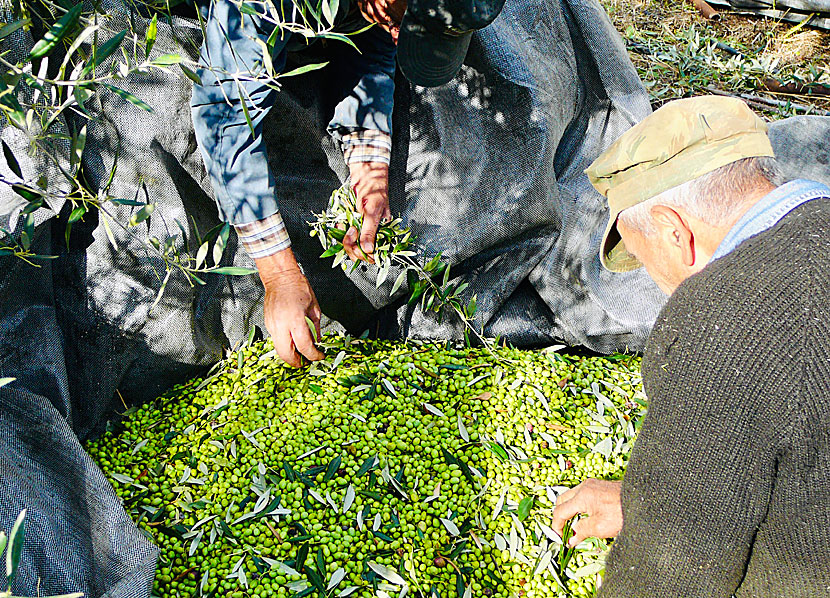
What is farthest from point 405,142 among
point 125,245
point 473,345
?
point 125,245

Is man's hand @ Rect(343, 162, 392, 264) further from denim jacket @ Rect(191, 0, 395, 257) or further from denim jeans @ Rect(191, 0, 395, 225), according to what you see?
denim jeans @ Rect(191, 0, 395, 225)

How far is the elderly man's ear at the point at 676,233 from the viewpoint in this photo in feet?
4.70

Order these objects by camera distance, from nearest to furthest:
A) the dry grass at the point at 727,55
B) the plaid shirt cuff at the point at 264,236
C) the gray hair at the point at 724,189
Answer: the gray hair at the point at 724,189, the plaid shirt cuff at the point at 264,236, the dry grass at the point at 727,55

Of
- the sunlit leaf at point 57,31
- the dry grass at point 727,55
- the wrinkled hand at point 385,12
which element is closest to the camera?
the sunlit leaf at point 57,31

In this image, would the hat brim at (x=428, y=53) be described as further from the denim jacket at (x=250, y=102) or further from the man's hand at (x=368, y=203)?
the man's hand at (x=368, y=203)

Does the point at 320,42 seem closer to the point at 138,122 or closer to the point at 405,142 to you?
the point at 405,142

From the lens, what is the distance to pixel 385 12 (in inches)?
80.3

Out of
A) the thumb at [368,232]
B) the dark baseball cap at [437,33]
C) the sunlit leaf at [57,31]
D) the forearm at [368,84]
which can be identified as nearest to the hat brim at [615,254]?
the dark baseball cap at [437,33]

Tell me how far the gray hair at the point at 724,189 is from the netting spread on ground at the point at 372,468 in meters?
1.03

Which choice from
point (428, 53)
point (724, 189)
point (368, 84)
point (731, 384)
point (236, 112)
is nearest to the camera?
point (731, 384)

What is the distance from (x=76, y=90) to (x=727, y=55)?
4485 mm

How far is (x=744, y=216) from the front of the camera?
1328 mm

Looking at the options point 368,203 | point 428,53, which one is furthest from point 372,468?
point 428,53

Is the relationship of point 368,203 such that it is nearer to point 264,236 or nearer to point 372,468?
point 264,236
